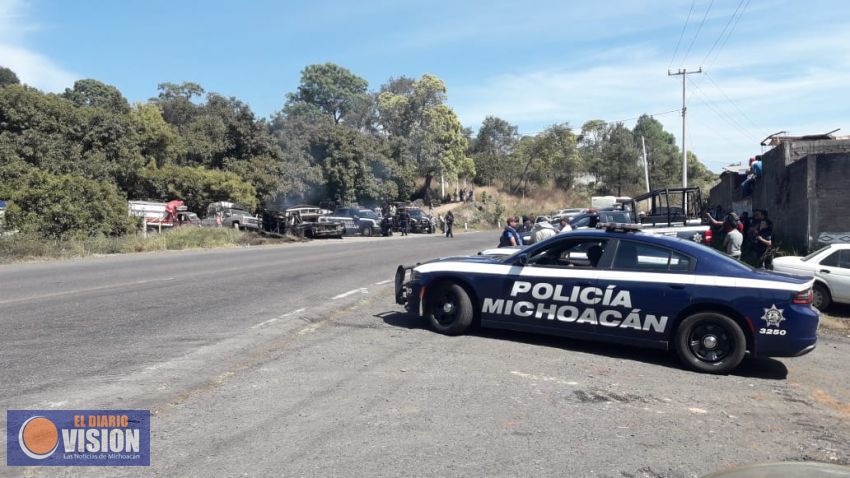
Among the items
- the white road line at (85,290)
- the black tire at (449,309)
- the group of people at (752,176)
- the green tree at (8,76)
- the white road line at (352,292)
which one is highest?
the green tree at (8,76)

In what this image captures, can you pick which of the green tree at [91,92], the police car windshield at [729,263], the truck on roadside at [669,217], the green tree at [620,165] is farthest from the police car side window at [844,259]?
the green tree at [91,92]

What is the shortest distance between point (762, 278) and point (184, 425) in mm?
5930

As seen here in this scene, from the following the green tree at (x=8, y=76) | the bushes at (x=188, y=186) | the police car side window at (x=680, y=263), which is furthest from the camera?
the green tree at (x=8, y=76)

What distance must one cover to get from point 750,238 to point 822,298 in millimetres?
4479

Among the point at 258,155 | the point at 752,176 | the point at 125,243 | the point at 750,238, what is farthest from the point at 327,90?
the point at 750,238

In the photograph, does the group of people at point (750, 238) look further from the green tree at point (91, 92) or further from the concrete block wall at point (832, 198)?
the green tree at point (91, 92)

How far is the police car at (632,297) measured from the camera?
7027mm

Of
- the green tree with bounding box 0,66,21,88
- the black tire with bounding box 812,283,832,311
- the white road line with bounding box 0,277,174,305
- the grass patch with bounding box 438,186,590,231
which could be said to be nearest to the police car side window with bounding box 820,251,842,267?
the black tire with bounding box 812,283,832,311

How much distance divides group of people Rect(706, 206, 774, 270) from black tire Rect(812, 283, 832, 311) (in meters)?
1.52

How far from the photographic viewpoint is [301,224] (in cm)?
3631

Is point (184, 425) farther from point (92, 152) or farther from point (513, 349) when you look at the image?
point (92, 152)

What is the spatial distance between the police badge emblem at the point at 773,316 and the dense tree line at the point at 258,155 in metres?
24.9

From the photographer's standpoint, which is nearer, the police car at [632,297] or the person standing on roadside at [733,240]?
the police car at [632,297]

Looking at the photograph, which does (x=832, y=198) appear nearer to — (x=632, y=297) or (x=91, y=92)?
(x=632, y=297)
